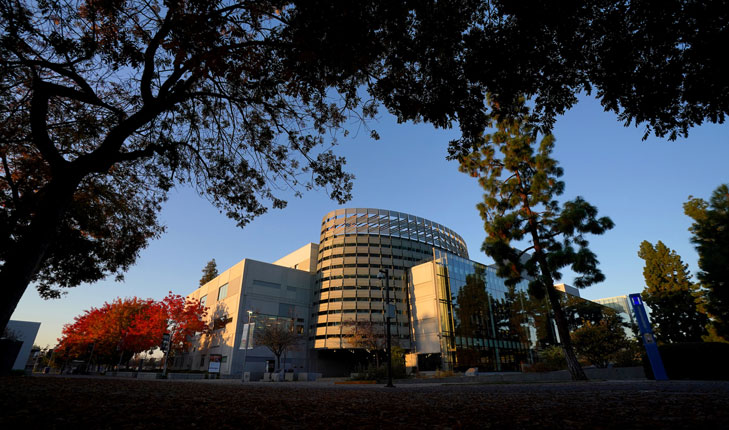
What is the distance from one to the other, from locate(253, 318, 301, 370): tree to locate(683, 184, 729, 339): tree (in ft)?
112

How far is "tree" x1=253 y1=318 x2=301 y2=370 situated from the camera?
33.3 meters

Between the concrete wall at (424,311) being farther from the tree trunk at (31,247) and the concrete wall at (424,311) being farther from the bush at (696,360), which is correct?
the tree trunk at (31,247)

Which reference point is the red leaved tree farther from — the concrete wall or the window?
the concrete wall

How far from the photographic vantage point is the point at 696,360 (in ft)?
39.5

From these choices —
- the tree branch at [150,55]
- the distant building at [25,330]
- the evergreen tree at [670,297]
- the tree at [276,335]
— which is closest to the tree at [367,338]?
the tree at [276,335]

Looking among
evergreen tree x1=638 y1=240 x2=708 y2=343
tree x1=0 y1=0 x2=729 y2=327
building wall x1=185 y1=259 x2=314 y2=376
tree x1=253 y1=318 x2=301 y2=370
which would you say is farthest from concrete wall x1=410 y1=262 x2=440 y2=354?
tree x1=0 y1=0 x2=729 y2=327

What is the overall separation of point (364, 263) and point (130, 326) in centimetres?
3566

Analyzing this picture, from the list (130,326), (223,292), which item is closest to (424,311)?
(223,292)

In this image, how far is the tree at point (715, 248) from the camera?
682 inches

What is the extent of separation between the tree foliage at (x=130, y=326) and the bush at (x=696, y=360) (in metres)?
49.5

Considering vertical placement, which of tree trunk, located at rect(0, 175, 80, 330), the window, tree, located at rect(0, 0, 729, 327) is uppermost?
the window

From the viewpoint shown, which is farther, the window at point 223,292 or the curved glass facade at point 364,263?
the window at point 223,292

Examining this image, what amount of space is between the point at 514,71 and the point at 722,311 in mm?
27852

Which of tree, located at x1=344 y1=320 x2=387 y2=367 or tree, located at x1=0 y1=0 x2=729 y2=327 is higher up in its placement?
tree, located at x1=0 y1=0 x2=729 y2=327
